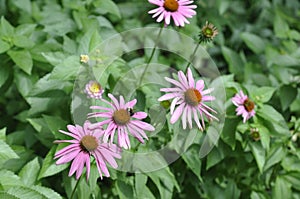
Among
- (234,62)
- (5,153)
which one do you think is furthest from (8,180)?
(234,62)

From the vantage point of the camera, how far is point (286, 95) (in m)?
1.83

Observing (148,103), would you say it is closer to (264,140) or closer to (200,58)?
(264,140)

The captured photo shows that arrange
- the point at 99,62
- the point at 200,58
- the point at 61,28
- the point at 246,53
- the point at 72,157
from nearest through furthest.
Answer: the point at 72,157 → the point at 99,62 → the point at 61,28 → the point at 200,58 → the point at 246,53

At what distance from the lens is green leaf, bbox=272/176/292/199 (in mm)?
1649

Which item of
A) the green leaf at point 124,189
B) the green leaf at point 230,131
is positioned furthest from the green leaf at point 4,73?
the green leaf at point 230,131

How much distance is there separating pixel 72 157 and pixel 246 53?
5.47 feet

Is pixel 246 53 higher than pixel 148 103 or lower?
lower

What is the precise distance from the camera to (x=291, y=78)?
6.33 ft

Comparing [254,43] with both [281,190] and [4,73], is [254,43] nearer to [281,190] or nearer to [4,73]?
[281,190]

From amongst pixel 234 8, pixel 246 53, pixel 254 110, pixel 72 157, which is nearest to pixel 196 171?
pixel 254 110

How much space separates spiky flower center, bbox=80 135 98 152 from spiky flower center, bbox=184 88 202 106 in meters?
0.23

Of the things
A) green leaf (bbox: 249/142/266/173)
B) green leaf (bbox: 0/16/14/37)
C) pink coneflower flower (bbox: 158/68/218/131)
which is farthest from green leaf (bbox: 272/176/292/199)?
green leaf (bbox: 0/16/14/37)

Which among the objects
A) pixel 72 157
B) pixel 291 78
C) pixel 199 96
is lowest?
pixel 291 78

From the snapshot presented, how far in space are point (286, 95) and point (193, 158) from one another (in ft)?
1.60
